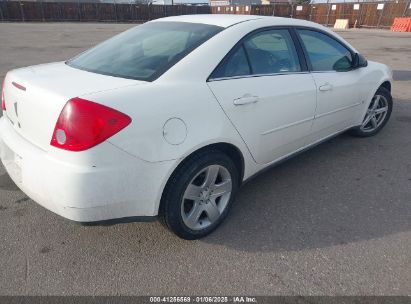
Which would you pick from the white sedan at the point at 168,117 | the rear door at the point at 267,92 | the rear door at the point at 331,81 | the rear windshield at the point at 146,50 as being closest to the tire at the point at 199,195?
the white sedan at the point at 168,117

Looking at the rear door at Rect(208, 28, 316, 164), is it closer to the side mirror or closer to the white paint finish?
the white paint finish

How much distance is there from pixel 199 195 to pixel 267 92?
1008mm

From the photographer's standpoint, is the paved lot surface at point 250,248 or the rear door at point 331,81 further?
the rear door at point 331,81

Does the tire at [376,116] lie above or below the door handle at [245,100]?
below

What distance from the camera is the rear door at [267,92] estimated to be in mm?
2531

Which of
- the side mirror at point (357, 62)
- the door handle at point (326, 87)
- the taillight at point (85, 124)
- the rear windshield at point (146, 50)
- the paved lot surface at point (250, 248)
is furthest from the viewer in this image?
the side mirror at point (357, 62)

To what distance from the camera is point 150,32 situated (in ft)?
9.87

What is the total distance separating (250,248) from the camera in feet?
8.36

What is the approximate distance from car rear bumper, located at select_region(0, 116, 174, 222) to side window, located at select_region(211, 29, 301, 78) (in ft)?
3.00

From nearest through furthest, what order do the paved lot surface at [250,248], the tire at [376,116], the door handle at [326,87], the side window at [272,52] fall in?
the paved lot surface at [250,248], the side window at [272,52], the door handle at [326,87], the tire at [376,116]

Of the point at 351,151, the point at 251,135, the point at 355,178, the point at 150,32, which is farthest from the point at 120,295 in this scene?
the point at 351,151

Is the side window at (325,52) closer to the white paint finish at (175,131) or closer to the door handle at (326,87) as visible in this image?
the door handle at (326,87)

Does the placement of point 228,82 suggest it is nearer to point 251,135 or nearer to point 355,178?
point 251,135

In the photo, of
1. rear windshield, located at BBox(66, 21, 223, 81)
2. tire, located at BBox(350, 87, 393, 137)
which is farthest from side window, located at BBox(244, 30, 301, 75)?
tire, located at BBox(350, 87, 393, 137)
